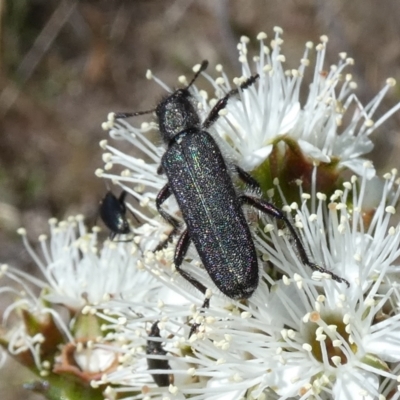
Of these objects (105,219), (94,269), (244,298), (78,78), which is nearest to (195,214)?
(244,298)

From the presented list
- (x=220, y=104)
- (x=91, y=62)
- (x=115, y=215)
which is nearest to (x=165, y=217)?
(x=220, y=104)

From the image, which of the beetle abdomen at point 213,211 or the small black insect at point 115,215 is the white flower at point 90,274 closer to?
the small black insect at point 115,215

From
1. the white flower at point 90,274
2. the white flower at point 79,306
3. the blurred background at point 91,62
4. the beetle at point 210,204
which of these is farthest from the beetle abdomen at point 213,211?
the blurred background at point 91,62

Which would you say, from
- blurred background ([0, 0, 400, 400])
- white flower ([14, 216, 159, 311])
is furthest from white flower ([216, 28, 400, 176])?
blurred background ([0, 0, 400, 400])

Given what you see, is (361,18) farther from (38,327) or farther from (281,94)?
(38,327)

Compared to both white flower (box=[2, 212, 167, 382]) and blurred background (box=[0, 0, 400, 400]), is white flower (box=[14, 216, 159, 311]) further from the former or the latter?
blurred background (box=[0, 0, 400, 400])
